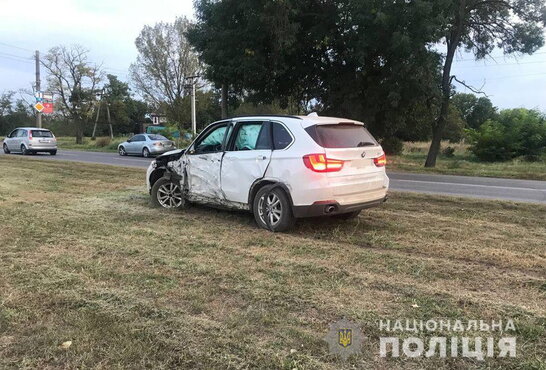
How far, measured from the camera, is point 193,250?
522 cm

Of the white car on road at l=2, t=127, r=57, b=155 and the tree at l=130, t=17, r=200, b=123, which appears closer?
the white car on road at l=2, t=127, r=57, b=155

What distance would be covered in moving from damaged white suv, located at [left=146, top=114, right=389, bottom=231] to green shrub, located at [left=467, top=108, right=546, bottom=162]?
82.5ft

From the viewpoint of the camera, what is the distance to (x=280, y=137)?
244 inches

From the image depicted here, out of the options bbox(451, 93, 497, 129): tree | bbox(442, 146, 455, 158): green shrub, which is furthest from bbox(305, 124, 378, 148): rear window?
bbox(451, 93, 497, 129): tree

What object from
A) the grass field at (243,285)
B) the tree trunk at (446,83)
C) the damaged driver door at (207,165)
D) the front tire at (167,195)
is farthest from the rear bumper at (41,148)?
the damaged driver door at (207,165)

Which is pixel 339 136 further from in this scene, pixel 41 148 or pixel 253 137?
pixel 41 148

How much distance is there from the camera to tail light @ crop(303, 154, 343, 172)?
5707 millimetres

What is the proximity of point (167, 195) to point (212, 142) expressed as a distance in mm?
1456

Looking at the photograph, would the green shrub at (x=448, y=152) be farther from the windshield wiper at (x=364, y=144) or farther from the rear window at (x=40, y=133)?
the windshield wiper at (x=364, y=144)

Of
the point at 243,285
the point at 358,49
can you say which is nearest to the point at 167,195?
the point at 243,285

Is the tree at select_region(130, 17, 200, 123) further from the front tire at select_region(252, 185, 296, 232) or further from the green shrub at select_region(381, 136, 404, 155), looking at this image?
the front tire at select_region(252, 185, 296, 232)

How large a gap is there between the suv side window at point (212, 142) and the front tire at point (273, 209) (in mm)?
1273

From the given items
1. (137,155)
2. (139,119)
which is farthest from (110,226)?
(139,119)

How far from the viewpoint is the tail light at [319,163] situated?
18.7 ft
